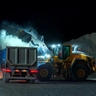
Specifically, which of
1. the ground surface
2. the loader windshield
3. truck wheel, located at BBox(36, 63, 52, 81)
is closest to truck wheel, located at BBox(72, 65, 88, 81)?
the loader windshield

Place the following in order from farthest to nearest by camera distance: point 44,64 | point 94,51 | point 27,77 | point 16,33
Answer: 1. point 94,51
2. point 16,33
3. point 44,64
4. point 27,77

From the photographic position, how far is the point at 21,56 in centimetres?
2541

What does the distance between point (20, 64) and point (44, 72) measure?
320 cm

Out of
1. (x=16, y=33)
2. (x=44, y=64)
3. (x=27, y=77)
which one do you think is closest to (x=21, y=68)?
(x=27, y=77)

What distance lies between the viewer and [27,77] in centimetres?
2498

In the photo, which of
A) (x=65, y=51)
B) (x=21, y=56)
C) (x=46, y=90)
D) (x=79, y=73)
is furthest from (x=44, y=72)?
(x=46, y=90)

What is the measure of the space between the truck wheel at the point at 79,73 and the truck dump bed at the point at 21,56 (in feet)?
13.7

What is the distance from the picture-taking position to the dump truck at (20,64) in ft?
81.5

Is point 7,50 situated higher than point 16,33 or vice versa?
point 16,33

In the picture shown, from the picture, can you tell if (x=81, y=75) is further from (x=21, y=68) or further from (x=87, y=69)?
(x=21, y=68)

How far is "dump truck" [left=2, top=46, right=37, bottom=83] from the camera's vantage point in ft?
81.5

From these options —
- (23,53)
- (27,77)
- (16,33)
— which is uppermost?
(16,33)

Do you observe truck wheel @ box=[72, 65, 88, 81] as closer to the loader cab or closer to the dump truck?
the loader cab

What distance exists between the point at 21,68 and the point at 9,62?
0.91 m
